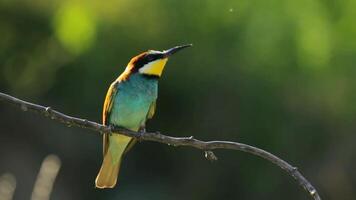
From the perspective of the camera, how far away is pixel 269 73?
15.8ft

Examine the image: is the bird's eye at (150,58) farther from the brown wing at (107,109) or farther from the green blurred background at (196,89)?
the green blurred background at (196,89)

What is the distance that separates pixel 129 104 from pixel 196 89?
223 centimetres

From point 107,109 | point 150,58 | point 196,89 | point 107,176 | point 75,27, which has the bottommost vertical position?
point 107,176

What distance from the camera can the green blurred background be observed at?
4578 mm

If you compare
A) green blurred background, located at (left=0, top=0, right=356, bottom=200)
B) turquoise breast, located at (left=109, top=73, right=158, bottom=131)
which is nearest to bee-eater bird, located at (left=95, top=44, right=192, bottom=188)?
turquoise breast, located at (left=109, top=73, right=158, bottom=131)

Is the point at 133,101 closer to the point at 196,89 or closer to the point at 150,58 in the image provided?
the point at 150,58

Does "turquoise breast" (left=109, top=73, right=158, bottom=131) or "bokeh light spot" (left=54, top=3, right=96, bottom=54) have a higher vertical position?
"bokeh light spot" (left=54, top=3, right=96, bottom=54)

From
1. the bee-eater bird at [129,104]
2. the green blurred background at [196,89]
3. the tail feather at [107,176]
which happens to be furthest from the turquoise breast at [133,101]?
the green blurred background at [196,89]

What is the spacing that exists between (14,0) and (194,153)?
1195 mm

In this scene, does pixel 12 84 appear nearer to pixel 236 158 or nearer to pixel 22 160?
pixel 22 160

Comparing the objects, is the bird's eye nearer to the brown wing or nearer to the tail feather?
the brown wing

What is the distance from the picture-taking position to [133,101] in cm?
252

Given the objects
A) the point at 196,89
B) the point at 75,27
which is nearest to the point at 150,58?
the point at 196,89

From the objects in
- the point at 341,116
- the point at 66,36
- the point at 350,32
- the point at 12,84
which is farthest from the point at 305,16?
the point at 12,84
